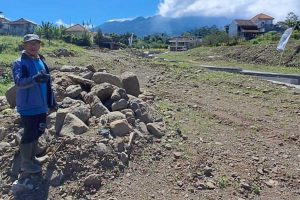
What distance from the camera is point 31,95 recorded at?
4.84m

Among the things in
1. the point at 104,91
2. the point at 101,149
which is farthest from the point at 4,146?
the point at 104,91

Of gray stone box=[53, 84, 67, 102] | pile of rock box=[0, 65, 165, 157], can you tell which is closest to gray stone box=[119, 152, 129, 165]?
pile of rock box=[0, 65, 165, 157]

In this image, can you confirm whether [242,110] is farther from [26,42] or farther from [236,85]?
[26,42]

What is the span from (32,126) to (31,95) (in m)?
0.36

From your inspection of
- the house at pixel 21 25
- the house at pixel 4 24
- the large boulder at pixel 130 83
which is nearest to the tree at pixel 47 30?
the house at pixel 4 24

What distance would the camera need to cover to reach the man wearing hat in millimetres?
4699

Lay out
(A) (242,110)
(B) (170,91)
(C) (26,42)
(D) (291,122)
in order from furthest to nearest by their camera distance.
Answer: (B) (170,91) → (A) (242,110) → (D) (291,122) → (C) (26,42)

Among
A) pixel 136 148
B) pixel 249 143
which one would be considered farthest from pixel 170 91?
pixel 136 148

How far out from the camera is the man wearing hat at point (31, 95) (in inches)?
185

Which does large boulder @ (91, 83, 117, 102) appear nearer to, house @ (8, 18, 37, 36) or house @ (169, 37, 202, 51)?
house @ (169, 37, 202, 51)

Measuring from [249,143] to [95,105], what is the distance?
8.00 ft

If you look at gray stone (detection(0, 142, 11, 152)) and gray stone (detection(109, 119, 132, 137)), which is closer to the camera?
gray stone (detection(0, 142, 11, 152))

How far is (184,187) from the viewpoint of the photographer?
17.0 feet

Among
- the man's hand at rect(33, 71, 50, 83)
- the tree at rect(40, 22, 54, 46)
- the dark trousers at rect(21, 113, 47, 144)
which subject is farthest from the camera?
the tree at rect(40, 22, 54, 46)
